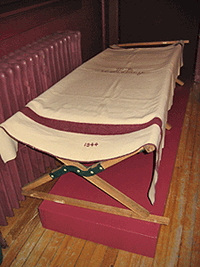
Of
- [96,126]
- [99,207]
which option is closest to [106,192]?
[99,207]

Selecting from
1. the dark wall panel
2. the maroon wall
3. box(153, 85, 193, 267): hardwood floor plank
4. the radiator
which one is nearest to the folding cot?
the radiator

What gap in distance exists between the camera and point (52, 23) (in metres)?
2.19

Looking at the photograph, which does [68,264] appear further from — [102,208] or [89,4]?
[89,4]

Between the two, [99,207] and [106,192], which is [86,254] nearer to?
[99,207]

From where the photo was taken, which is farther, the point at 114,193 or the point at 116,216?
the point at 116,216

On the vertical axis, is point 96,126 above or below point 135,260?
above

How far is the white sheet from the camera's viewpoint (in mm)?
1173

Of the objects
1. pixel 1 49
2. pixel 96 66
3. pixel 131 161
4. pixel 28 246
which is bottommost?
pixel 28 246

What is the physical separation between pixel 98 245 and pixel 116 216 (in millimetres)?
226

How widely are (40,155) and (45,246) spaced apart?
64 centimetres

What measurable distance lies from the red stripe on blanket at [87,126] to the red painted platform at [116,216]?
456mm

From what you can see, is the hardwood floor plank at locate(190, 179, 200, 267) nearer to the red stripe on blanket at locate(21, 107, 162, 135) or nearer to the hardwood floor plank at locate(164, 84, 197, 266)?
the hardwood floor plank at locate(164, 84, 197, 266)

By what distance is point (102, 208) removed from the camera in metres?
1.43

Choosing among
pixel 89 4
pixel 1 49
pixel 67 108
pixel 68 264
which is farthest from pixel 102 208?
pixel 89 4
